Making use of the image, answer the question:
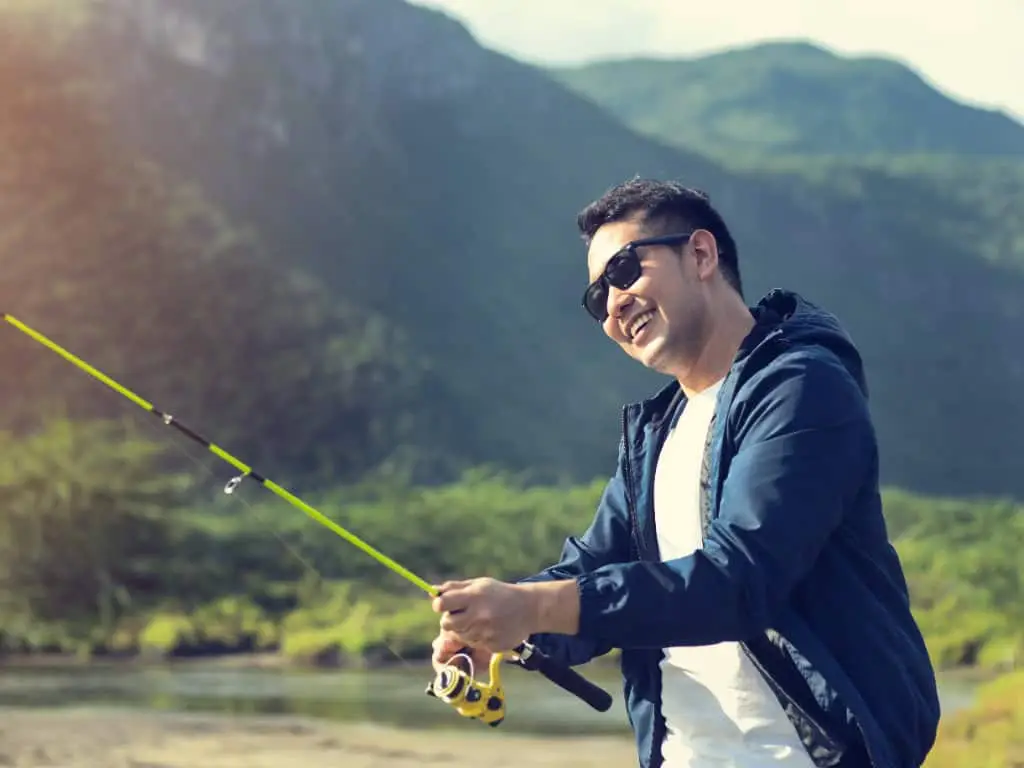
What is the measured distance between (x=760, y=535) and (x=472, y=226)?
54.3 m

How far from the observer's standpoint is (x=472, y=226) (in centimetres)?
5644

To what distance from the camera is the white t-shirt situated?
2.54 m

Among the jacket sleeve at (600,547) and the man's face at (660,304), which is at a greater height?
the man's face at (660,304)

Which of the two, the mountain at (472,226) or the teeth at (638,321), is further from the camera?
the mountain at (472,226)

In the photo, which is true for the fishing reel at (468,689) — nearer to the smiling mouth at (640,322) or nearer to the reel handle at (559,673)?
the reel handle at (559,673)

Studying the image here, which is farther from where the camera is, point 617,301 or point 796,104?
point 796,104

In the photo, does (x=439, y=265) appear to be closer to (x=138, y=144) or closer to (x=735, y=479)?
(x=138, y=144)

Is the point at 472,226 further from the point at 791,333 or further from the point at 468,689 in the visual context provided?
the point at 791,333

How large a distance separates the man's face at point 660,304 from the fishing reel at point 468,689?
57cm

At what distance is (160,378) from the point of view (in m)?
40.8

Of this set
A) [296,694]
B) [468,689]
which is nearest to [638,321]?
[468,689]

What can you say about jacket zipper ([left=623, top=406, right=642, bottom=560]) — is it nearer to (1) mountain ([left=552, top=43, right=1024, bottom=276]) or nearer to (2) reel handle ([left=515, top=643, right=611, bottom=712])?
(2) reel handle ([left=515, top=643, right=611, bottom=712])

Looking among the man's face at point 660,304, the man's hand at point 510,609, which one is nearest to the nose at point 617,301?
the man's face at point 660,304

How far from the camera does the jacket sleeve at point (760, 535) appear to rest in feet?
7.73
